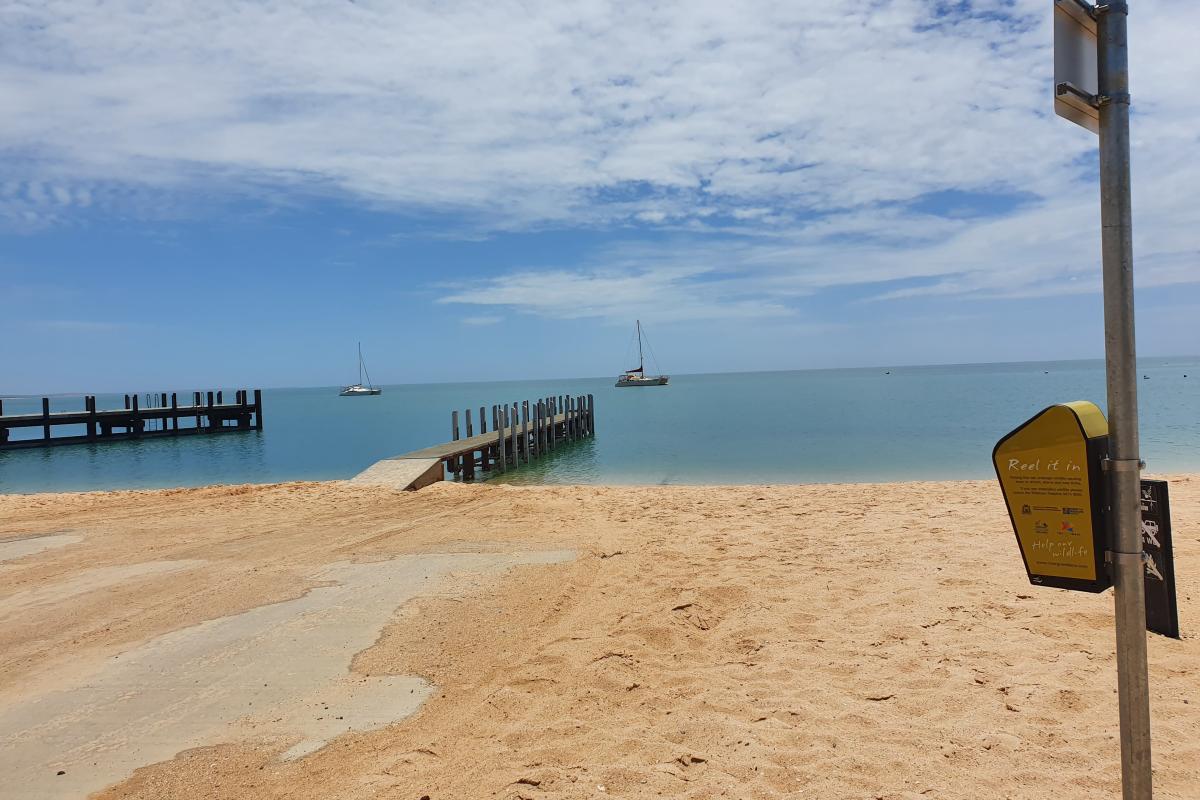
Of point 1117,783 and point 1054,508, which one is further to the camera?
point 1117,783

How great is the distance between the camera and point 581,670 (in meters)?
4.70

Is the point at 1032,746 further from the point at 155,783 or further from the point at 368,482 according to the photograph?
the point at 368,482

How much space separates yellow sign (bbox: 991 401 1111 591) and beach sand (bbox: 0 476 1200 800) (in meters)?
1.42

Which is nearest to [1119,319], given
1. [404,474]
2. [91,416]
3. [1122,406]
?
[1122,406]

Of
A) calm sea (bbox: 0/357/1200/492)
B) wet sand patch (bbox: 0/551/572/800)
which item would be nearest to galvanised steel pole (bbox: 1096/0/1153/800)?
wet sand patch (bbox: 0/551/572/800)

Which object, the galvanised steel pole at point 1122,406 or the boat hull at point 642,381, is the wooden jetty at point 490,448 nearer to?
the galvanised steel pole at point 1122,406

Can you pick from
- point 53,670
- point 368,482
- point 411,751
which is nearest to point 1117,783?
point 411,751

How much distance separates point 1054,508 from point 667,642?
3291mm

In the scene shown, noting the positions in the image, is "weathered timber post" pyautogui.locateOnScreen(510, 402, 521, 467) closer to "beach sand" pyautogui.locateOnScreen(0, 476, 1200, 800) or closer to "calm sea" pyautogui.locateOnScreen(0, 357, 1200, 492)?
"calm sea" pyautogui.locateOnScreen(0, 357, 1200, 492)

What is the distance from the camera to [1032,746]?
3.52 meters

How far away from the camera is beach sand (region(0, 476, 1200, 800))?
11.3 feet

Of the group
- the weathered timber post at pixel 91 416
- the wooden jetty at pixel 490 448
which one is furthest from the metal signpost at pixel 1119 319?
the weathered timber post at pixel 91 416

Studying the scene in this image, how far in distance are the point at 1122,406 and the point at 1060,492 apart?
41 cm

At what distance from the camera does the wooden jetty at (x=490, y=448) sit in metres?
15.8
